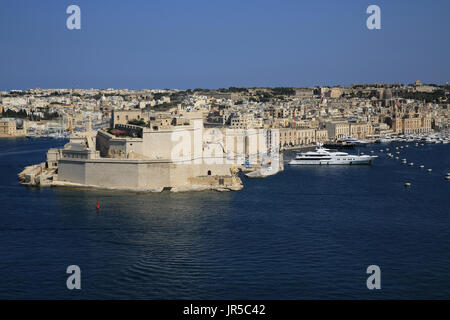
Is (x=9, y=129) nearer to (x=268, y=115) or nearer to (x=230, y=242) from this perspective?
(x=268, y=115)

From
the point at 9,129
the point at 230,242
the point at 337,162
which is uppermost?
the point at 9,129

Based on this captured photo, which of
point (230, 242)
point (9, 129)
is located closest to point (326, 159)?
point (230, 242)

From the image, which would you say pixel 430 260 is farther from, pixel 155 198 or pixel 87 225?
pixel 155 198

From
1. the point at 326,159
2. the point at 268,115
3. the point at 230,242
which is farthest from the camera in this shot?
the point at 268,115

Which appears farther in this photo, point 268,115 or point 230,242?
point 268,115

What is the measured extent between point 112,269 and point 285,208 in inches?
191

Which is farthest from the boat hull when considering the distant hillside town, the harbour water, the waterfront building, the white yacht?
the waterfront building

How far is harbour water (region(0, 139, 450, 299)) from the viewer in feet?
24.1

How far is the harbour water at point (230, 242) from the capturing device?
24.1 ft

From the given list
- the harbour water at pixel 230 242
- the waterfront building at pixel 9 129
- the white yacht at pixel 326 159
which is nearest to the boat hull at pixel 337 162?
the white yacht at pixel 326 159

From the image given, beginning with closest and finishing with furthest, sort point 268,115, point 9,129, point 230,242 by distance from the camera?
point 230,242
point 268,115
point 9,129

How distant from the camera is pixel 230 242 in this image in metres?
9.36

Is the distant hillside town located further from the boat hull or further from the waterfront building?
the boat hull

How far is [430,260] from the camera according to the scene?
27.5 ft
